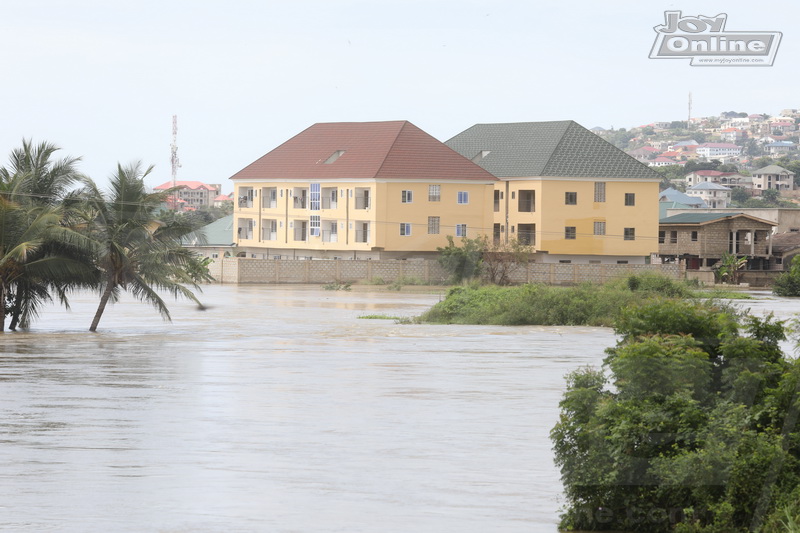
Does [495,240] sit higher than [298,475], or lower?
higher

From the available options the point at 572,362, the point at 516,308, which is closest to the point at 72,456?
the point at 572,362

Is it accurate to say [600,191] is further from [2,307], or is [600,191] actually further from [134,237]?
[2,307]

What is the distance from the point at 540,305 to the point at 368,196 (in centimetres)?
3694

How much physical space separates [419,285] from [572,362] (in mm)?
42349

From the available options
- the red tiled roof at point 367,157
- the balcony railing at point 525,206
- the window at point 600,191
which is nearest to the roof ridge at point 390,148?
the red tiled roof at point 367,157

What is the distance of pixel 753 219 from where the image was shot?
83938 mm

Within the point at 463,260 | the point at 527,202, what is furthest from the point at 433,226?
the point at 527,202

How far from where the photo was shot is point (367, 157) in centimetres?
7931

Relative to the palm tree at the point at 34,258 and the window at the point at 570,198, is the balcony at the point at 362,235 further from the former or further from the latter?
the palm tree at the point at 34,258

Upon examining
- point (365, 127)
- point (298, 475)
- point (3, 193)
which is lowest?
point (298, 475)

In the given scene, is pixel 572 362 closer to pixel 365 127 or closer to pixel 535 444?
pixel 535 444

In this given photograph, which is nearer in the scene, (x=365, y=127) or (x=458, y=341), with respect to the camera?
(x=458, y=341)

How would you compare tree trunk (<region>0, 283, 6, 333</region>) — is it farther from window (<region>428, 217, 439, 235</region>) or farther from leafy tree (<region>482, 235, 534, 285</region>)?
window (<region>428, 217, 439, 235</region>)

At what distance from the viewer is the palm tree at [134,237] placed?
3547 centimetres
